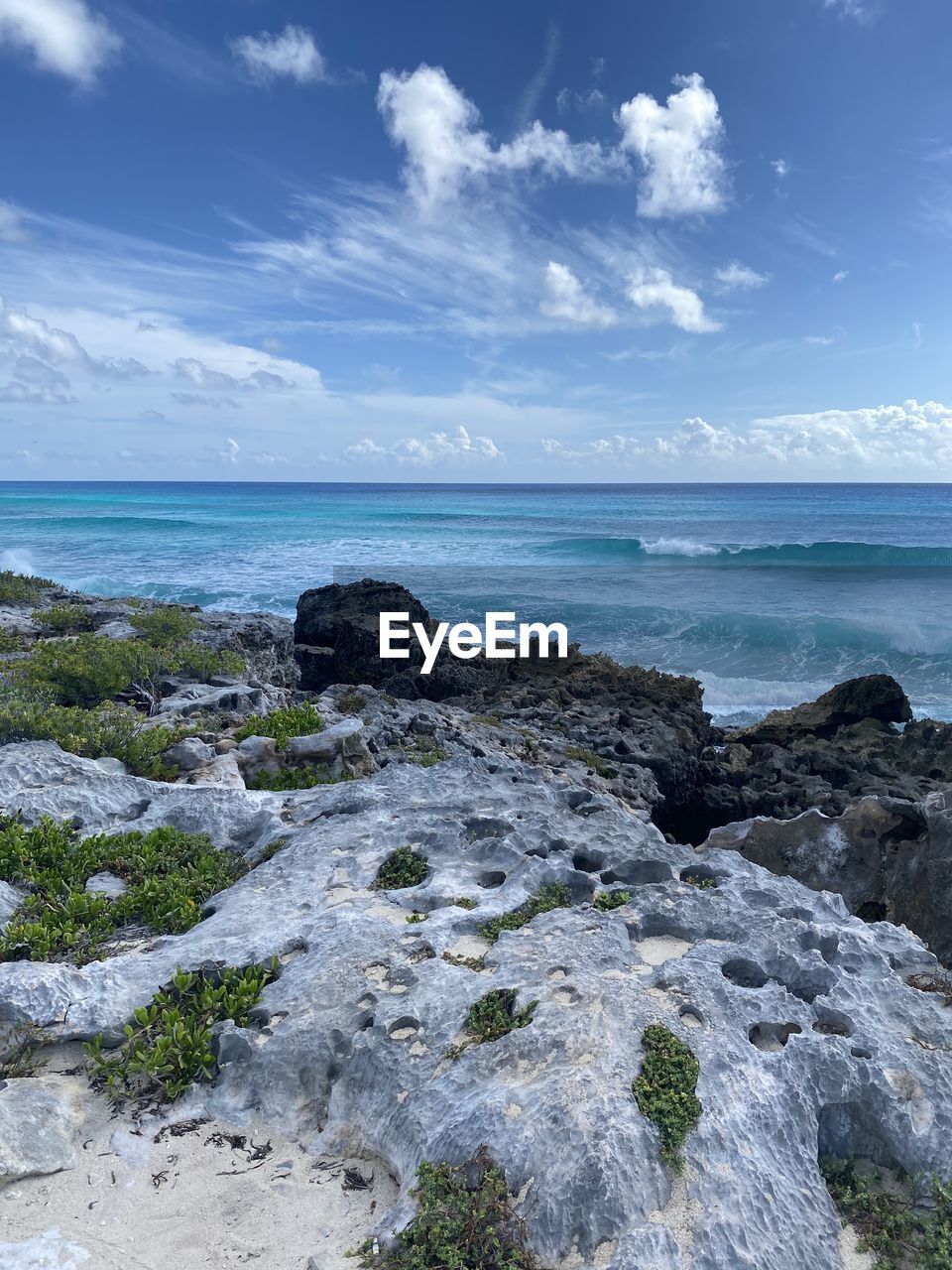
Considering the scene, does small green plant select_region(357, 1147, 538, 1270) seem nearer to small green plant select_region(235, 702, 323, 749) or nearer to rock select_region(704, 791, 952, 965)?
rock select_region(704, 791, 952, 965)

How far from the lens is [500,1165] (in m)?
3.57

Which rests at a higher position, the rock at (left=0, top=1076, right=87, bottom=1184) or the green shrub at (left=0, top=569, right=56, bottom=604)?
the green shrub at (left=0, top=569, right=56, bottom=604)

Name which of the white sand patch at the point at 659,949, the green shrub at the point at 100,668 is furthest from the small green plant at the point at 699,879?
the green shrub at the point at 100,668

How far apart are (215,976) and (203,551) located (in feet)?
173

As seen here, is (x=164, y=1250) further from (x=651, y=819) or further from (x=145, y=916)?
(x=651, y=819)

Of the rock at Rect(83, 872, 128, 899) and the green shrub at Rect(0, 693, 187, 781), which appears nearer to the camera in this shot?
the rock at Rect(83, 872, 128, 899)

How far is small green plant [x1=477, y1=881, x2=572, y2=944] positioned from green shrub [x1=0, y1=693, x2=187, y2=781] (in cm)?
460

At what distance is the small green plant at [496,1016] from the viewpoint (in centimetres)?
444

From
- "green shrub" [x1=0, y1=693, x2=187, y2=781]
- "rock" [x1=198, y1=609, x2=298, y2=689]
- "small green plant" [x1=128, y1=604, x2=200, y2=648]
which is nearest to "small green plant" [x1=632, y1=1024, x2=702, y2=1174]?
"green shrub" [x1=0, y1=693, x2=187, y2=781]

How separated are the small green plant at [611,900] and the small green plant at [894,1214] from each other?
2.15 m

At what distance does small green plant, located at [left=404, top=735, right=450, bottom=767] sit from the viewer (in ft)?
30.7

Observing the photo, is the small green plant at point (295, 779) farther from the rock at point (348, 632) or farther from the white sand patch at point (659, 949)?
the rock at point (348, 632)

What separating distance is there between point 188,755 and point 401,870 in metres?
3.62
